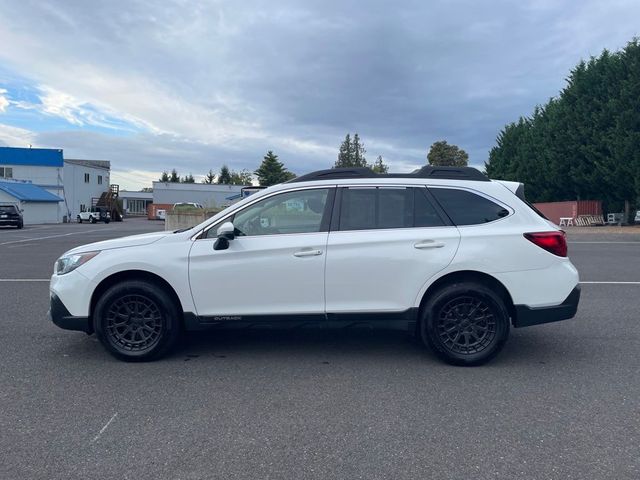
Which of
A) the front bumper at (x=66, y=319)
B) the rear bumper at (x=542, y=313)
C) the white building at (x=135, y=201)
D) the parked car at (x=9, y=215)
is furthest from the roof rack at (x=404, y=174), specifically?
the white building at (x=135, y=201)

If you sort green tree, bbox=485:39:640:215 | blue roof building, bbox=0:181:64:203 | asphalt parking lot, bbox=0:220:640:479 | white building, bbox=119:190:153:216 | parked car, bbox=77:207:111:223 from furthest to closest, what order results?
white building, bbox=119:190:153:216 < parked car, bbox=77:207:111:223 < blue roof building, bbox=0:181:64:203 < green tree, bbox=485:39:640:215 < asphalt parking lot, bbox=0:220:640:479

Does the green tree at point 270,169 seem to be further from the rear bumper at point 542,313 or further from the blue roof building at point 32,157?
the rear bumper at point 542,313

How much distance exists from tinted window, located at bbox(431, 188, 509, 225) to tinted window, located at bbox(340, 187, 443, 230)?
0.15 m

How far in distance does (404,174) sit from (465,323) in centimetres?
162

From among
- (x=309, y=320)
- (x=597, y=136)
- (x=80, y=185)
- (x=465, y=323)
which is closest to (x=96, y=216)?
(x=80, y=185)

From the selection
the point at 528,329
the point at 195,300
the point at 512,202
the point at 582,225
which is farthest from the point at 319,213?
the point at 582,225

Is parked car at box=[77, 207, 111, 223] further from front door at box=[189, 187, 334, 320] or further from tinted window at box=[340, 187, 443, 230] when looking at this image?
tinted window at box=[340, 187, 443, 230]

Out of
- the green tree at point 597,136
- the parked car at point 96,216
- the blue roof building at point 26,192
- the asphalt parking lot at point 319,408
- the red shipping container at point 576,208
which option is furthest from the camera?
the parked car at point 96,216

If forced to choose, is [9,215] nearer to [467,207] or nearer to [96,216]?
[96,216]

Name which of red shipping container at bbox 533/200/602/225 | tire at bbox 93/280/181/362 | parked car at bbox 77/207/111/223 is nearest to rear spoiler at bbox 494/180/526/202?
tire at bbox 93/280/181/362

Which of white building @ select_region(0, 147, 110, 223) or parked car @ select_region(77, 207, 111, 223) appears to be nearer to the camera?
parked car @ select_region(77, 207, 111, 223)

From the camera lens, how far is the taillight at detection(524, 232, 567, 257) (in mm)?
5066

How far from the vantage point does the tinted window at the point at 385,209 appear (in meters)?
5.20

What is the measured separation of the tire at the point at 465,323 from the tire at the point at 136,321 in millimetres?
2470
